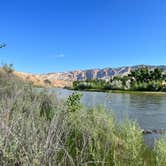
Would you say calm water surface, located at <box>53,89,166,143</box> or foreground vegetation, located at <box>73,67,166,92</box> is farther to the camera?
foreground vegetation, located at <box>73,67,166,92</box>

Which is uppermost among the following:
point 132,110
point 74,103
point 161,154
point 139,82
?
point 139,82

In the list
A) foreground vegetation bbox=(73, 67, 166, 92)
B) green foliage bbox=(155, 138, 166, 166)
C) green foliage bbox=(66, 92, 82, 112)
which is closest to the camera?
green foliage bbox=(155, 138, 166, 166)

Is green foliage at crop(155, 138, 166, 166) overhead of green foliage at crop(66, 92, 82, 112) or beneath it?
beneath

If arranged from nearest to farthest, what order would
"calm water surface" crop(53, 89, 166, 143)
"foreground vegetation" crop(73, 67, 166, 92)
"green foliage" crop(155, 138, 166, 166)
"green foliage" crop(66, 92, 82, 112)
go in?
"green foliage" crop(155, 138, 166, 166)
"green foliage" crop(66, 92, 82, 112)
"calm water surface" crop(53, 89, 166, 143)
"foreground vegetation" crop(73, 67, 166, 92)

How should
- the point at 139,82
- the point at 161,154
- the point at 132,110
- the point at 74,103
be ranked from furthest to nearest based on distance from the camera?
the point at 139,82
the point at 132,110
the point at 74,103
the point at 161,154

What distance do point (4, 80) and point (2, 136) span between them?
10729mm


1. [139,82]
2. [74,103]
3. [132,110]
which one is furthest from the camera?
[139,82]

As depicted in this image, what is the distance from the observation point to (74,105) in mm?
12008

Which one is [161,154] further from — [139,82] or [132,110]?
[139,82]

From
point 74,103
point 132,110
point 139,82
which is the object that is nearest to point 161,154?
point 74,103

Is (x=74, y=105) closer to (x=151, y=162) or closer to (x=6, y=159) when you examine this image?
(x=151, y=162)

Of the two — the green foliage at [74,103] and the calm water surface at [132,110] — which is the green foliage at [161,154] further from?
the green foliage at [74,103]

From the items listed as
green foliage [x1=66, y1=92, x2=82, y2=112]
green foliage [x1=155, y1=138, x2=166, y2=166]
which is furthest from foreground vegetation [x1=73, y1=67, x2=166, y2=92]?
green foliage [x1=155, y1=138, x2=166, y2=166]

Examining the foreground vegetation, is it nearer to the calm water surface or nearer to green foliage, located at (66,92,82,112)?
the calm water surface
